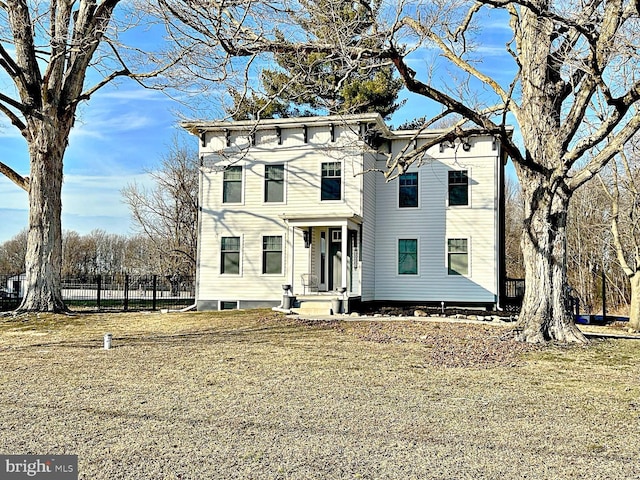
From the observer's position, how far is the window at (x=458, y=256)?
18.9 m

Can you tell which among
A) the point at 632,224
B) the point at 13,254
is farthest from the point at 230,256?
the point at 13,254

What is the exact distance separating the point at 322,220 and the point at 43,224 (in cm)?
749

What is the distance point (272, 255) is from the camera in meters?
19.3

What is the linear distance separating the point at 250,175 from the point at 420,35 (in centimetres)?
1073

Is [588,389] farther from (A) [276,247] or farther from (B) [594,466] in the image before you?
(A) [276,247]

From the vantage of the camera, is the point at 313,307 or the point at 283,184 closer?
the point at 313,307

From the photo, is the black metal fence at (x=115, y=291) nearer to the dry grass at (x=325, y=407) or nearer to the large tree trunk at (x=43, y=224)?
the large tree trunk at (x=43, y=224)

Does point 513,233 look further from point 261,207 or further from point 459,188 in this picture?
point 261,207

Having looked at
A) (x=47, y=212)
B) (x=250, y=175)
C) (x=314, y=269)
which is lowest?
(x=314, y=269)

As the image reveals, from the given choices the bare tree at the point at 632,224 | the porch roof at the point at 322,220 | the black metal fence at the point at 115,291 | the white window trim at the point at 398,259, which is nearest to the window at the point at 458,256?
the white window trim at the point at 398,259

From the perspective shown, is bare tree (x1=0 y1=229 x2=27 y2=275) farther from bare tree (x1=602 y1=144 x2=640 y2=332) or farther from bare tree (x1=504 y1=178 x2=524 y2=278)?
bare tree (x1=602 y1=144 x2=640 y2=332)

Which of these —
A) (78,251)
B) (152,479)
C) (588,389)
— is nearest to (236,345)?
(588,389)

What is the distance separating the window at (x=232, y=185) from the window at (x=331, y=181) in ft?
9.32

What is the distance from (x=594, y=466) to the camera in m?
4.30
